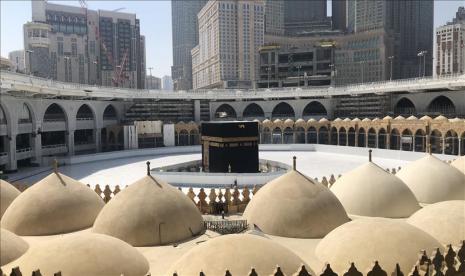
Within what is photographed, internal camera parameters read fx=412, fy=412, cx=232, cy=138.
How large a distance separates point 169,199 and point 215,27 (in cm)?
10513

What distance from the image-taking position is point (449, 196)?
14.1 meters

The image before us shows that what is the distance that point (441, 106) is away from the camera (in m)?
44.2

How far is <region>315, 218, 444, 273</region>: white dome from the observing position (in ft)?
26.7

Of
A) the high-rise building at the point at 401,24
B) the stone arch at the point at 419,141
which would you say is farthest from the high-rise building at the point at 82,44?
the stone arch at the point at 419,141

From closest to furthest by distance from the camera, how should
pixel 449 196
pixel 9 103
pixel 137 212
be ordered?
pixel 137 212 < pixel 449 196 < pixel 9 103

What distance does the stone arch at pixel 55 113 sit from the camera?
41034mm

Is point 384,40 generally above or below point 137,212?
above

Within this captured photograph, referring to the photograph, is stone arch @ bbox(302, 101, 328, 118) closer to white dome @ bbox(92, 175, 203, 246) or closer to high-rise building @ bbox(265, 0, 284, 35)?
white dome @ bbox(92, 175, 203, 246)

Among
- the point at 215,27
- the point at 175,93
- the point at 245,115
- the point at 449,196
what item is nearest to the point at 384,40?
the point at 215,27

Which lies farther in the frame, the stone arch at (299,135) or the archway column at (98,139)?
the stone arch at (299,135)

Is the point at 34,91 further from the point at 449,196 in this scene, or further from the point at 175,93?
the point at 449,196

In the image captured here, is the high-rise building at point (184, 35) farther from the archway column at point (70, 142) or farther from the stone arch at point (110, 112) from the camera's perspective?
the archway column at point (70, 142)

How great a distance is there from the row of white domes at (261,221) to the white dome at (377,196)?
3cm

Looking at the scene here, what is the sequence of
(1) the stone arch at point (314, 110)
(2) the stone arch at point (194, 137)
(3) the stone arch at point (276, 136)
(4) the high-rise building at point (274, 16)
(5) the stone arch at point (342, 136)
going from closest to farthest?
1. (5) the stone arch at point (342, 136)
2. (2) the stone arch at point (194, 137)
3. (3) the stone arch at point (276, 136)
4. (1) the stone arch at point (314, 110)
5. (4) the high-rise building at point (274, 16)
